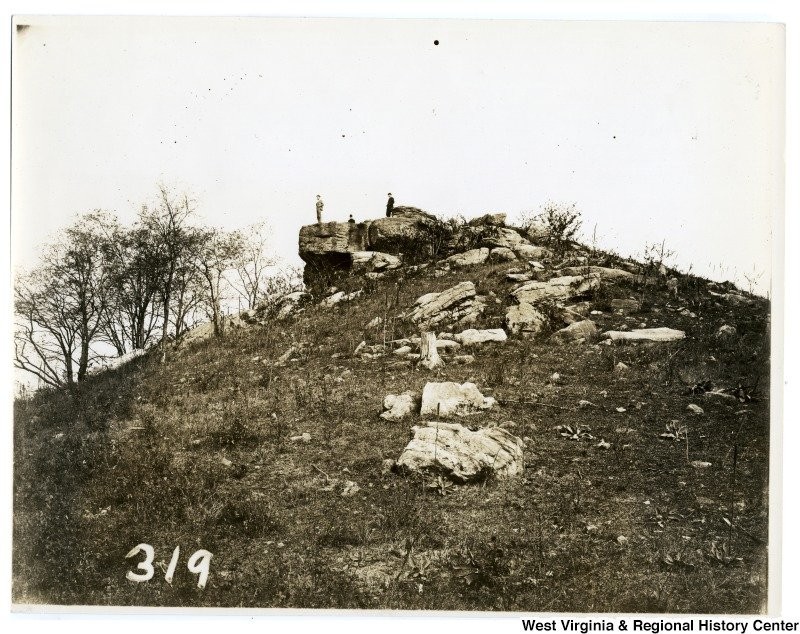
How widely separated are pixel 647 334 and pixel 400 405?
10.9 feet

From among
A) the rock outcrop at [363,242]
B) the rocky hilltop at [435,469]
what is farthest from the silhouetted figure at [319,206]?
the rocky hilltop at [435,469]

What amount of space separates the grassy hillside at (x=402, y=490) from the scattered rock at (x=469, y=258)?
277 centimetres

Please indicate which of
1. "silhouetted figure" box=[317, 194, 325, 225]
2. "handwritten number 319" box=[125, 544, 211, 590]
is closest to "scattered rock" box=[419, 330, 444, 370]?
"silhouetted figure" box=[317, 194, 325, 225]

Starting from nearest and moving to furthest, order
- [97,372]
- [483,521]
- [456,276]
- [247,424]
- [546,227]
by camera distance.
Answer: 1. [483,521]
2. [247,424]
3. [97,372]
4. [546,227]
5. [456,276]

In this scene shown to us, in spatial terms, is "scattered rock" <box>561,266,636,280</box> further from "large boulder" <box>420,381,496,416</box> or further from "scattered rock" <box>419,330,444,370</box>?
"large boulder" <box>420,381,496,416</box>

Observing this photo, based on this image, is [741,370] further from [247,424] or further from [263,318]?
[263,318]

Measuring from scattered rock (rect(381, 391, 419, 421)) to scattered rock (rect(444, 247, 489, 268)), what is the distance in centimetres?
380

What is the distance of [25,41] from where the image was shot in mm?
7227

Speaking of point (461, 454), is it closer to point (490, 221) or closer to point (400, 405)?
point (400, 405)

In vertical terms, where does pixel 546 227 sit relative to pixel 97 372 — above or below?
above

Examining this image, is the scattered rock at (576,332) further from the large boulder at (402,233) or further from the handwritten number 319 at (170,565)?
the handwritten number 319 at (170,565)

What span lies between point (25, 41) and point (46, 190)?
170 cm

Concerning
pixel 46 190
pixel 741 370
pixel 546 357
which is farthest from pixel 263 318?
pixel 741 370

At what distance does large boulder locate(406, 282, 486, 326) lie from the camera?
340 inches
